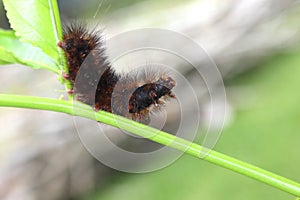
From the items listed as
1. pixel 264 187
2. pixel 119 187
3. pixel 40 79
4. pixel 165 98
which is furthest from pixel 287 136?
pixel 165 98

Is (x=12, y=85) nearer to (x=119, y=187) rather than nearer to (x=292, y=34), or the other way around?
(x=119, y=187)

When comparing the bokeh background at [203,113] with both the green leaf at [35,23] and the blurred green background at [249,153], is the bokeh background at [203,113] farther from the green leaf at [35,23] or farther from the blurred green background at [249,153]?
the green leaf at [35,23]

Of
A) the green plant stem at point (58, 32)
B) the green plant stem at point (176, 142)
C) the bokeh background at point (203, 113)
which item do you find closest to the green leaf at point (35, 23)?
the green plant stem at point (58, 32)

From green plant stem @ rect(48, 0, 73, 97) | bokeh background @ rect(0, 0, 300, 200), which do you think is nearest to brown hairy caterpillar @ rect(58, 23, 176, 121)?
green plant stem @ rect(48, 0, 73, 97)

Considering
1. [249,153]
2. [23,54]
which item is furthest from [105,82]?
[249,153]

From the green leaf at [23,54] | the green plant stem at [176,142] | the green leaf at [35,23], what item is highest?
the green leaf at [35,23]
